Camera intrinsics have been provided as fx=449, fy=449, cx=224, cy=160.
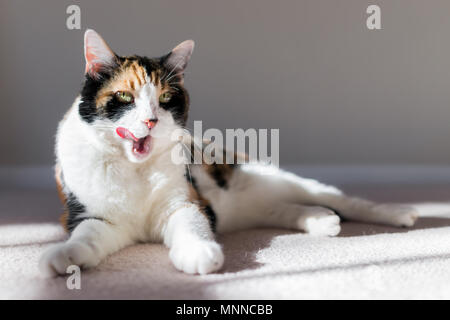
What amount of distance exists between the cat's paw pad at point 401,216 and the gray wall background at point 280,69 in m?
1.28

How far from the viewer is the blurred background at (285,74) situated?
8.48 ft

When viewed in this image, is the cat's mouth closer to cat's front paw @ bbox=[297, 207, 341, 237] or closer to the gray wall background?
cat's front paw @ bbox=[297, 207, 341, 237]

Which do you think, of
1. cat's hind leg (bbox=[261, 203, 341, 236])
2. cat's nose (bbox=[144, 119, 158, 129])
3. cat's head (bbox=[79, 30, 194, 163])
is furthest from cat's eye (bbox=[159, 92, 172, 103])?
cat's hind leg (bbox=[261, 203, 341, 236])

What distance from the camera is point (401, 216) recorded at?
1.54m

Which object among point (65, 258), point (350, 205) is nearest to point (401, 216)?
point (350, 205)

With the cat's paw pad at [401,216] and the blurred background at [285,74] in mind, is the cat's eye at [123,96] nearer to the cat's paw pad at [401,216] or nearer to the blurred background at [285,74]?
the cat's paw pad at [401,216]

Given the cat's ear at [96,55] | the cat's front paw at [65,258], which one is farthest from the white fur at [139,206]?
the cat's ear at [96,55]

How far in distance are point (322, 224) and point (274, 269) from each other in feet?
1.42

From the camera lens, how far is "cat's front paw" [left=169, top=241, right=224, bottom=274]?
1.02 metres

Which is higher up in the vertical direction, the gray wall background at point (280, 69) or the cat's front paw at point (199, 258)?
Answer: the gray wall background at point (280, 69)

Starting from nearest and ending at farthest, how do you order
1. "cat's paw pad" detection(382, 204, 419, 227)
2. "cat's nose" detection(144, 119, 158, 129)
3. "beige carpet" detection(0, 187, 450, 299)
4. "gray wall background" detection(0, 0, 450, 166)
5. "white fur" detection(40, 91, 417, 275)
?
"beige carpet" detection(0, 187, 450, 299)
"white fur" detection(40, 91, 417, 275)
"cat's nose" detection(144, 119, 158, 129)
"cat's paw pad" detection(382, 204, 419, 227)
"gray wall background" detection(0, 0, 450, 166)

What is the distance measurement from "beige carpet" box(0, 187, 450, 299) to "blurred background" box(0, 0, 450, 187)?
4.13 feet

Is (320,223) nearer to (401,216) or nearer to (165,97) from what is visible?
(401,216)
